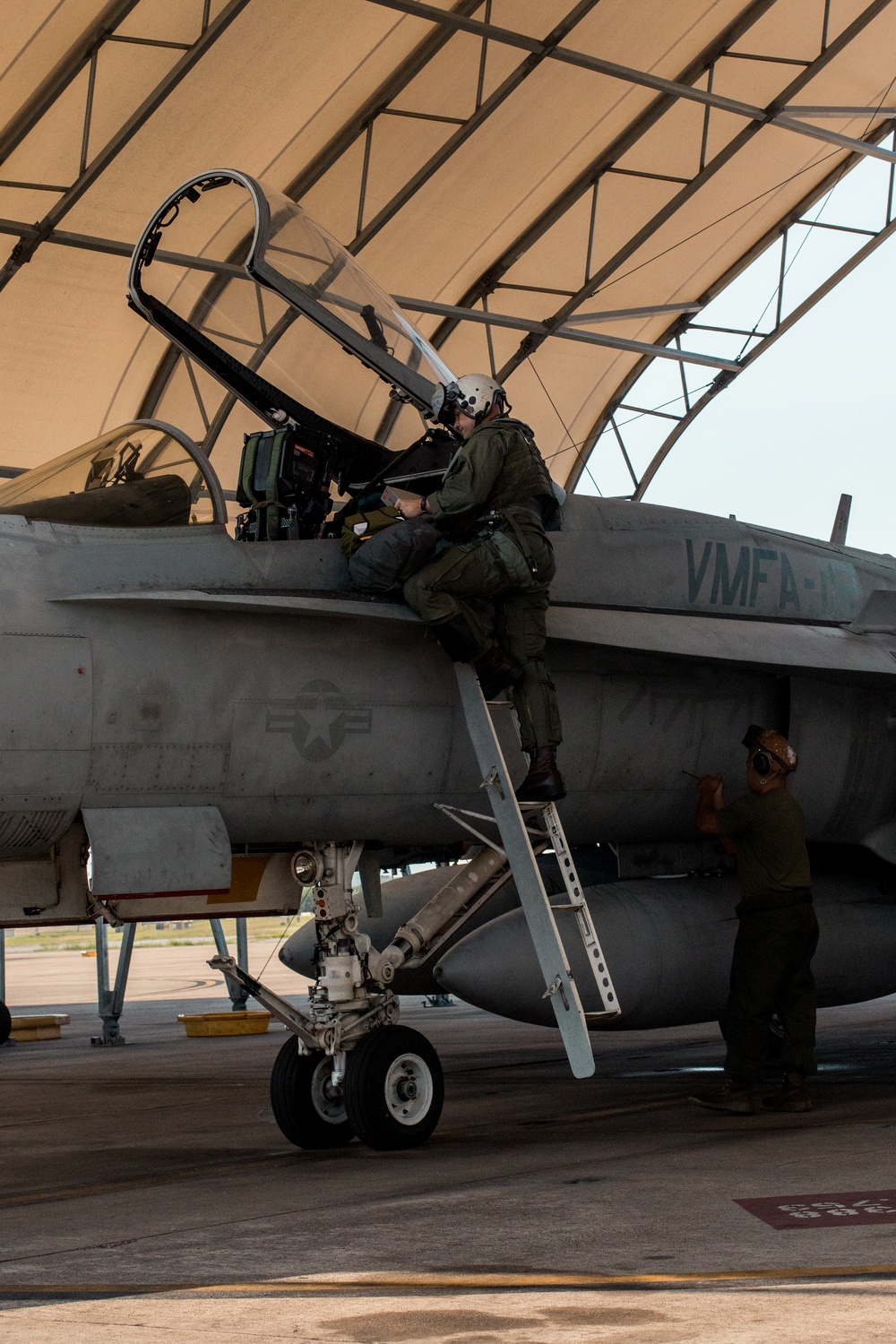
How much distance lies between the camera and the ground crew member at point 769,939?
745cm

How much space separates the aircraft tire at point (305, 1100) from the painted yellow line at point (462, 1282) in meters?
2.59

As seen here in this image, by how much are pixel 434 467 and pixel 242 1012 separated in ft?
28.7

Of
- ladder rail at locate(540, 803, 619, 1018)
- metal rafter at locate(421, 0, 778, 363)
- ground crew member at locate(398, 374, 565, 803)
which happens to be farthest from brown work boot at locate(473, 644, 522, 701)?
metal rafter at locate(421, 0, 778, 363)

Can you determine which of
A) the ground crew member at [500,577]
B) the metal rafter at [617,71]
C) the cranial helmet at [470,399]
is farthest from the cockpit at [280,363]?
the metal rafter at [617,71]

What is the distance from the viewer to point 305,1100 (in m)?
6.72

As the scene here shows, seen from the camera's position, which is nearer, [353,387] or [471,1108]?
[353,387]

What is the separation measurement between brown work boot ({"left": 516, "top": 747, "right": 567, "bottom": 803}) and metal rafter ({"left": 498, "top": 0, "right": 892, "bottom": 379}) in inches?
545

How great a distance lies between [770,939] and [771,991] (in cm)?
25

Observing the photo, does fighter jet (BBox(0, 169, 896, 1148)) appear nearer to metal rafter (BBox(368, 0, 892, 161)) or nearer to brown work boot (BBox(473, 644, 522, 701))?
brown work boot (BBox(473, 644, 522, 701))

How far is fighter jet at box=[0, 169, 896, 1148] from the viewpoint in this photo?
6.22 metres

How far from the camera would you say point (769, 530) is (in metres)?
9.05

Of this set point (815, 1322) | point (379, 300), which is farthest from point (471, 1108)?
point (815, 1322)

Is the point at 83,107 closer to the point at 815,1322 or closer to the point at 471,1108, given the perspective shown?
the point at 471,1108

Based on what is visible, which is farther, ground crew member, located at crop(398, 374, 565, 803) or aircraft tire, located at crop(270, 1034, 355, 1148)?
aircraft tire, located at crop(270, 1034, 355, 1148)
